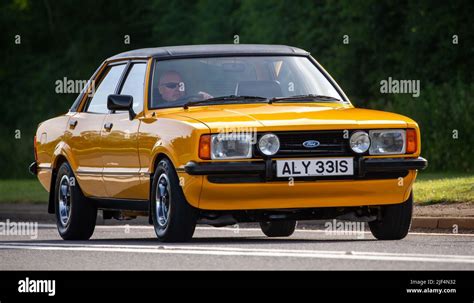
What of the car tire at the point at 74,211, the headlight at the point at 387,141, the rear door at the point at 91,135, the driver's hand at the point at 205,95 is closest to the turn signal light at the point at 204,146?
the driver's hand at the point at 205,95

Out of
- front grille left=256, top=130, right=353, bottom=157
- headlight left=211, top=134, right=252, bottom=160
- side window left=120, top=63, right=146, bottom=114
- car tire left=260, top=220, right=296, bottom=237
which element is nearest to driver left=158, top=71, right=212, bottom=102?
side window left=120, top=63, right=146, bottom=114

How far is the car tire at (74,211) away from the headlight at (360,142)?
129 inches

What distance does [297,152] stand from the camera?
1220 centimetres

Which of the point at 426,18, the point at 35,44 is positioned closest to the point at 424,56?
the point at 426,18

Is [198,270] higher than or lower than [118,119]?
lower

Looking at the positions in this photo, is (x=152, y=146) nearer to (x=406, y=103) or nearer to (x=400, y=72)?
(x=406, y=103)

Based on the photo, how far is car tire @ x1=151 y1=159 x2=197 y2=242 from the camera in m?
12.3

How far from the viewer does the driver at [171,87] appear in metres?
13.4

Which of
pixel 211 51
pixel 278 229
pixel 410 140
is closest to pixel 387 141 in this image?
pixel 410 140

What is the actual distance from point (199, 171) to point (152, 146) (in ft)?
3.17

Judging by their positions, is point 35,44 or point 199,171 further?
point 35,44

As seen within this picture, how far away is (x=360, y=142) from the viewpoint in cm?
1239

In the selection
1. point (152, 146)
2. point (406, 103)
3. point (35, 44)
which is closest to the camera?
point (152, 146)
